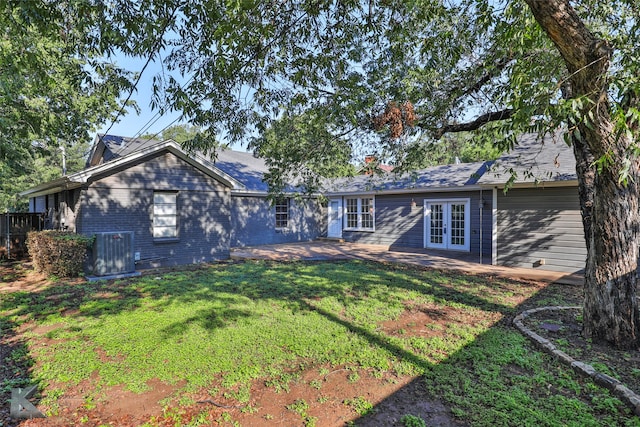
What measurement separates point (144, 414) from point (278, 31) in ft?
17.2

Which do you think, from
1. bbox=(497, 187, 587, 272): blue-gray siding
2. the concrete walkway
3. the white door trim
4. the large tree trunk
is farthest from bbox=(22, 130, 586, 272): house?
the large tree trunk

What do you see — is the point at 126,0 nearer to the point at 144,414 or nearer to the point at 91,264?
the point at 144,414

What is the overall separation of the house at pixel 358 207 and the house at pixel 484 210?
0.10ft

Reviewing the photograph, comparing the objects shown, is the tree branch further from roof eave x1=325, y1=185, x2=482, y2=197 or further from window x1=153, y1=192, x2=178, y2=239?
window x1=153, y1=192, x2=178, y2=239

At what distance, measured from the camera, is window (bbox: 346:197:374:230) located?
16.0m

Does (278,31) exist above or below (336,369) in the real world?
above

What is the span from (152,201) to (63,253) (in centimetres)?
273

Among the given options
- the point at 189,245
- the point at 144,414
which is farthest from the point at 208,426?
the point at 189,245

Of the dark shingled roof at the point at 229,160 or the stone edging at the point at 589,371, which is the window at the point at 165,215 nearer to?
the dark shingled roof at the point at 229,160


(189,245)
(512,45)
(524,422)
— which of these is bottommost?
(524,422)

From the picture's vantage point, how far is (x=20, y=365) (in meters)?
3.96

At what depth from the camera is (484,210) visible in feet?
39.2

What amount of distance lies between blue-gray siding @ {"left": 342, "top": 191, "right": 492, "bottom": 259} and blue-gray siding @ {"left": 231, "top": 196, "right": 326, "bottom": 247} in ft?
7.26

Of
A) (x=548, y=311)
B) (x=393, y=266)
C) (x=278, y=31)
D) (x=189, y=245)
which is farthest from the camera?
(x=189, y=245)
